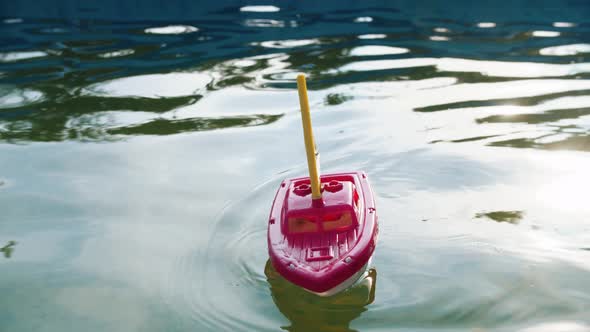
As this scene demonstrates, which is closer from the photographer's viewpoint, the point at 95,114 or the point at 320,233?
the point at 320,233

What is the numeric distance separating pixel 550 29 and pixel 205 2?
9.78 m

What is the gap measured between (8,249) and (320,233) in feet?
10.1

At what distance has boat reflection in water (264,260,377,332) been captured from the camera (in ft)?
15.1

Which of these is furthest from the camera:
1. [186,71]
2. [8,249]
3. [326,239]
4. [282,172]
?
[186,71]

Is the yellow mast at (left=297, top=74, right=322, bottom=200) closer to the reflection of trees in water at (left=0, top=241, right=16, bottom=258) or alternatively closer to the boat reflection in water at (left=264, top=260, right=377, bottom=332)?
the boat reflection in water at (left=264, top=260, right=377, bottom=332)

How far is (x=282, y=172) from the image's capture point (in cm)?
741

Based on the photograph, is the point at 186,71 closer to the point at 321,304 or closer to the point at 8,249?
the point at 8,249

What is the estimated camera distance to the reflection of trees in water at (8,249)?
5980mm

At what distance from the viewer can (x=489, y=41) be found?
13.2 meters

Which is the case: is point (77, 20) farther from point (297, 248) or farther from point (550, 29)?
point (297, 248)

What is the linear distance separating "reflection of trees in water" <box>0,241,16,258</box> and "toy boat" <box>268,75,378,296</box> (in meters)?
2.53

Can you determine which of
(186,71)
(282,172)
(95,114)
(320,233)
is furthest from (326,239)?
(186,71)

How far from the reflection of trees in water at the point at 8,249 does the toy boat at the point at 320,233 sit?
2534mm

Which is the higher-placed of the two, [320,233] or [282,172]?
[320,233]
